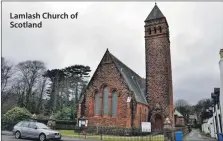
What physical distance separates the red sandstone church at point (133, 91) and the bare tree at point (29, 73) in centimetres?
926

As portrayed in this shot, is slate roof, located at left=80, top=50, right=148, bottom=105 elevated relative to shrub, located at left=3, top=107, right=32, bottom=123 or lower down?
elevated

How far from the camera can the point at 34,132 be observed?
12.2 metres

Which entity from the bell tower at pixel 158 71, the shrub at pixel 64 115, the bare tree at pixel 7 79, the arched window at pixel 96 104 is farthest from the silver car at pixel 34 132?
the shrub at pixel 64 115

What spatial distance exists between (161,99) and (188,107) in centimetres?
6160

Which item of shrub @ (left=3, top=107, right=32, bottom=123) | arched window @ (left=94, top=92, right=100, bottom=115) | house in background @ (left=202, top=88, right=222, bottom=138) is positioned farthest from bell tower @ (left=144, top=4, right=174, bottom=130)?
shrub @ (left=3, top=107, right=32, bottom=123)

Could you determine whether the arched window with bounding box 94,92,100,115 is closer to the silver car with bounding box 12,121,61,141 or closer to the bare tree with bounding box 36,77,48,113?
the silver car with bounding box 12,121,61,141

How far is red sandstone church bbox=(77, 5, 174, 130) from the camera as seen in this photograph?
21.0 metres

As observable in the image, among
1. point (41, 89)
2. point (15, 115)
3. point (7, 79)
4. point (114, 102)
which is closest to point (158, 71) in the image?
point (114, 102)

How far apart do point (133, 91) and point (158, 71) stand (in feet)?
18.2

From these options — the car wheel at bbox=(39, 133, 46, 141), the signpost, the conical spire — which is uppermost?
the conical spire

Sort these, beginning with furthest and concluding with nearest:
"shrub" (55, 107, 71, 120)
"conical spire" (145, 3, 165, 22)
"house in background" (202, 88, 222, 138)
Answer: "shrub" (55, 107, 71, 120)
"conical spire" (145, 3, 165, 22)
"house in background" (202, 88, 222, 138)

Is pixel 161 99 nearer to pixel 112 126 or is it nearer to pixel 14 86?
pixel 112 126

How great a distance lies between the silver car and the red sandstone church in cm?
911

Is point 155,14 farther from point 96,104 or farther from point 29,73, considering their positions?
point 29,73
